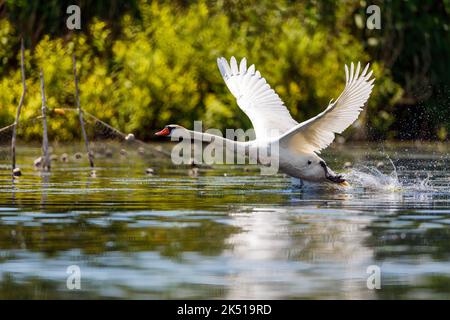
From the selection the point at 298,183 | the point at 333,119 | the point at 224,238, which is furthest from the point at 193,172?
the point at 224,238

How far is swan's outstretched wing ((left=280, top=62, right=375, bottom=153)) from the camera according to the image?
1817cm

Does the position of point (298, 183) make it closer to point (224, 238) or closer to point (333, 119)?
point (333, 119)

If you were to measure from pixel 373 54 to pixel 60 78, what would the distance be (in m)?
9.34

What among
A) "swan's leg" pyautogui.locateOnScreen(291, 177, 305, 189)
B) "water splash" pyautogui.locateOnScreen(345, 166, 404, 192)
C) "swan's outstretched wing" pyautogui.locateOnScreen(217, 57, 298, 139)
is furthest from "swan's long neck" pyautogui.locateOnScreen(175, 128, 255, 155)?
"water splash" pyautogui.locateOnScreen(345, 166, 404, 192)

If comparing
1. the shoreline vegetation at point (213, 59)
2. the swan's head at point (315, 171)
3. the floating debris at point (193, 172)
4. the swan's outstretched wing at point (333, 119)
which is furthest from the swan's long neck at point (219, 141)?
the shoreline vegetation at point (213, 59)

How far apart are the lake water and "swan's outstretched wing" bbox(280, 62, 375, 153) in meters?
0.69

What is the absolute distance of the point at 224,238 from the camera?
13.5 meters

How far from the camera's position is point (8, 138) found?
123 ft

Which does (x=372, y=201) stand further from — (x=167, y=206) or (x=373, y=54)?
(x=373, y=54)

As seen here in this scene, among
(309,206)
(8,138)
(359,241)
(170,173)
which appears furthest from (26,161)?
(359,241)

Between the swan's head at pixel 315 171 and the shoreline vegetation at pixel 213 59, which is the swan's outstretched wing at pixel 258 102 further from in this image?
the shoreline vegetation at pixel 213 59

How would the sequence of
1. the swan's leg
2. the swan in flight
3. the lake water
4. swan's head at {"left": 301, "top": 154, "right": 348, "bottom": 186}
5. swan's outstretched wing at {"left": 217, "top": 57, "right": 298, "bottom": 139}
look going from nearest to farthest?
the lake water < the swan in flight < swan's head at {"left": 301, "top": 154, "right": 348, "bottom": 186} < the swan's leg < swan's outstretched wing at {"left": 217, "top": 57, "right": 298, "bottom": 139}

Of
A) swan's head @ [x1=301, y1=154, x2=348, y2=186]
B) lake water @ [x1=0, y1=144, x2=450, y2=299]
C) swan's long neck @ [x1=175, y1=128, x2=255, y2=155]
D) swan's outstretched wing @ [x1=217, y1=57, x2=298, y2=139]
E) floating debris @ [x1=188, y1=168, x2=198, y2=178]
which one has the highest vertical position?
swan's outstretched wing @ [x1=217, y1=57, x2=298, y2=139]

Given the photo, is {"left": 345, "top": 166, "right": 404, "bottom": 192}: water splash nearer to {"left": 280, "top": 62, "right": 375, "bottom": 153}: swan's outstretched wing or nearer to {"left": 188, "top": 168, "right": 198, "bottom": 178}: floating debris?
{"left": 280, "top": 62, "right": 375, "bottom": 153}: swan's outstretched wing
